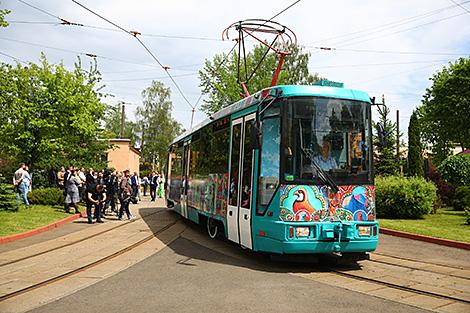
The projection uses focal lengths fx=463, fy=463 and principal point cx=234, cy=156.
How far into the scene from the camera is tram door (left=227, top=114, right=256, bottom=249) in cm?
901

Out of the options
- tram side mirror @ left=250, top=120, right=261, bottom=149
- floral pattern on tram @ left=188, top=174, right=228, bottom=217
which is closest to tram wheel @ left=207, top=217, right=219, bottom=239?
floral pattern on tram @ left=188, top=174, right=228, bottom=217

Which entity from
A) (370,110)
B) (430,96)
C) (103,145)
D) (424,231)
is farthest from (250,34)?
(430,96)

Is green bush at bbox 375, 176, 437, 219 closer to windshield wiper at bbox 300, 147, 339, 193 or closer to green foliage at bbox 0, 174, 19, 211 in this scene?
windshield wiper at bbox 300, 147, 339, 193

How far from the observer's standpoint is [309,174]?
8.29 meters

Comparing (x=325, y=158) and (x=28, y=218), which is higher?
(x=325, y=158)

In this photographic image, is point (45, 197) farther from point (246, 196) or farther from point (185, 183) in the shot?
point (246, 196)

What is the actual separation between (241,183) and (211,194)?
2398mm

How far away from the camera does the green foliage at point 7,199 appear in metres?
16.6

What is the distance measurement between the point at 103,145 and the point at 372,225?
18.3 m

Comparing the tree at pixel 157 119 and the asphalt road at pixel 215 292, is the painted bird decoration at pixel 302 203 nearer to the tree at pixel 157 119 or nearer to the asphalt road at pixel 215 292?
the asphalt road at pixel 215 292

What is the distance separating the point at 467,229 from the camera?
1424 cm

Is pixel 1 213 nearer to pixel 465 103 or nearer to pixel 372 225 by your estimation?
pixel 372 225

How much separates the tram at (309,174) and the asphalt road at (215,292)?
738 mm

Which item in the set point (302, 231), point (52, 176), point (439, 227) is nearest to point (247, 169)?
point (302, 231)
